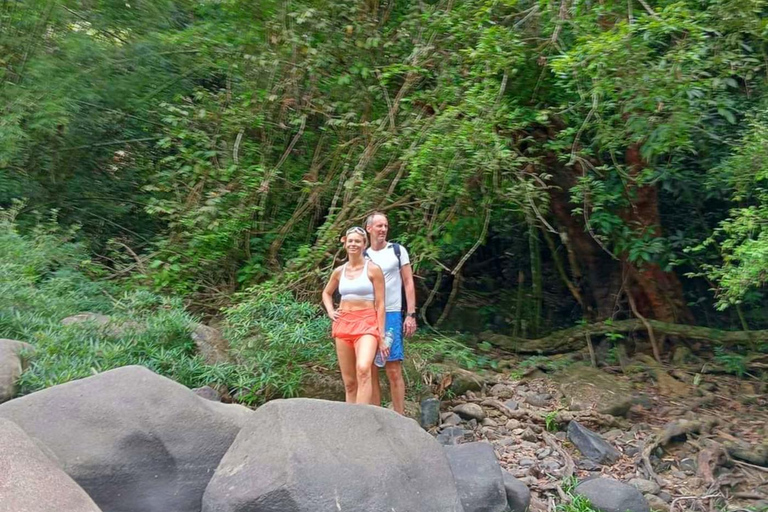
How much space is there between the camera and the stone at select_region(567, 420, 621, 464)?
6.39 metres

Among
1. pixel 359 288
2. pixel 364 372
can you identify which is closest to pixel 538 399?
pixel 364 372

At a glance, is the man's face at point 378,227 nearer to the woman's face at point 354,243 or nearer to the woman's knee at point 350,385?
the woman's face at point 354,243

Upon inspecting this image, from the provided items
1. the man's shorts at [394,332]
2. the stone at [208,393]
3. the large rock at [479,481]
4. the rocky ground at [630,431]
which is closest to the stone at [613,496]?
the rocky ground at [630,431]

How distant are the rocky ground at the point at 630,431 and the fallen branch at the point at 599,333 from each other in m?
0.45

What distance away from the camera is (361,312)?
17.8 ft

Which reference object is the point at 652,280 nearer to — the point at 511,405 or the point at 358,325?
the point at 511,405

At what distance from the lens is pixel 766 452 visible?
6500mm

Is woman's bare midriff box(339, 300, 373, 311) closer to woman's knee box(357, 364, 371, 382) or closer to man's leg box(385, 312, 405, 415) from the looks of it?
man's leg box(385, 312, 405, 415)

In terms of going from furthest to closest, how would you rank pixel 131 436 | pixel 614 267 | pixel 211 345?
pixel 614 267
pixel 211 345
pixel 131 436

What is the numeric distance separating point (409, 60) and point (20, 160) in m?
4.98

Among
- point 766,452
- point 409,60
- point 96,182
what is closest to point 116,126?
point 96,182

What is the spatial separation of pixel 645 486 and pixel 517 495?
1.27 meters

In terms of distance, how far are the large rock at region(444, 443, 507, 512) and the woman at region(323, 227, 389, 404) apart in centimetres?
79

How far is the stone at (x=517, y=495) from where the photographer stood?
17.4ft
